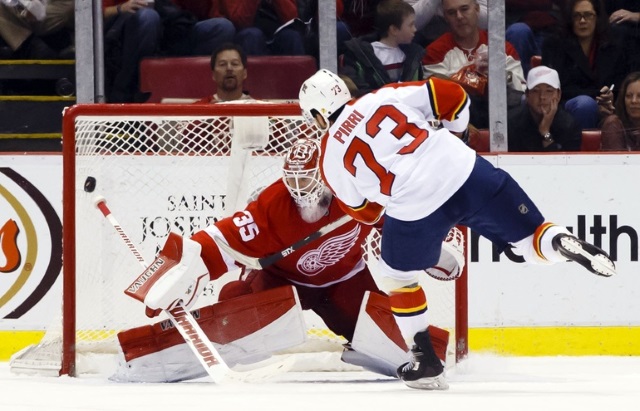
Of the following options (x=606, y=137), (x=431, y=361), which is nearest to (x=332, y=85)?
(x=431, y=361)

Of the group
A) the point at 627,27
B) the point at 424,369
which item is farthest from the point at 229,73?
the point at 424,369

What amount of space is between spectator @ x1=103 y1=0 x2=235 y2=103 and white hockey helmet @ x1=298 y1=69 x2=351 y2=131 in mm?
1459

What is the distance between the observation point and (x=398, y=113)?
3.45 m

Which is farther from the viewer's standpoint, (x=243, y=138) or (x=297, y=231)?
(x=243, y=138)

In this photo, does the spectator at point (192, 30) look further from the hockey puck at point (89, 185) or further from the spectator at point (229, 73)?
the hockey puck at point (89, 185)

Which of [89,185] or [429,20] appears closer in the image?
[89,185]

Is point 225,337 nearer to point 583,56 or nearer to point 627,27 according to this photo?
point 583,56

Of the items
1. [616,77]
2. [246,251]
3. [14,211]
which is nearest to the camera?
[246,251]

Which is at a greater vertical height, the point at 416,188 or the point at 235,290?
the point at 416,188

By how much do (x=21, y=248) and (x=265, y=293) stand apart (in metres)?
1.35

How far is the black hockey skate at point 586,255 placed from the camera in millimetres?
3271

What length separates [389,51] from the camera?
5.01 meters

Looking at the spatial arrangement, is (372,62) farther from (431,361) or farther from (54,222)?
(431,361)

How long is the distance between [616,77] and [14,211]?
243 centimetres
